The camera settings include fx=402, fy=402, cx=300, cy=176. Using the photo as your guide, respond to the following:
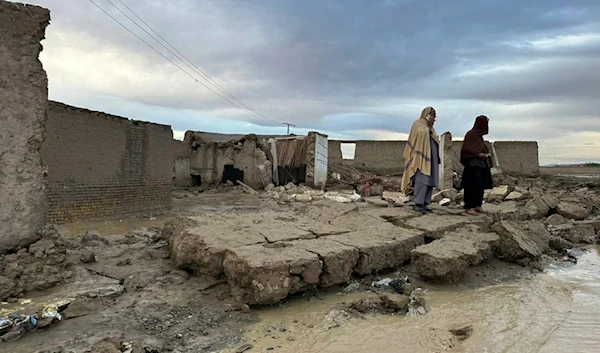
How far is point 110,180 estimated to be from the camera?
8172mm

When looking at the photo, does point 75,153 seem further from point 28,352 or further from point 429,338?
point 429,338

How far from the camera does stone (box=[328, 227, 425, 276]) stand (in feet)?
12.1

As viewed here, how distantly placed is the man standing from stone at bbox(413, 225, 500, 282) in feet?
5.89

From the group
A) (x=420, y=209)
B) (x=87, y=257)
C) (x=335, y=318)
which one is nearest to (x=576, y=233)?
(x=420, y=209)

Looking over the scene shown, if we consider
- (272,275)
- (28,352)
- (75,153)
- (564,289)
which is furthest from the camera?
(75,153)

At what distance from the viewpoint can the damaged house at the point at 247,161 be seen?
52.2ft

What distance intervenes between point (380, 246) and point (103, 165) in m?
6.29

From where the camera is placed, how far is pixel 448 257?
366 cm

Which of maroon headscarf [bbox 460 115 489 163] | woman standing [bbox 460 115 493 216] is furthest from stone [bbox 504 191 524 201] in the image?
maroon headscarf [bbox 460 115 489 163]

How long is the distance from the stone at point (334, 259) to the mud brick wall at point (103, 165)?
5.45 meters

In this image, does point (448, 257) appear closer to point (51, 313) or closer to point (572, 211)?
point (51, 313)

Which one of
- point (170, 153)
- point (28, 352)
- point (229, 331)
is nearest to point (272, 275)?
point (229, 331)

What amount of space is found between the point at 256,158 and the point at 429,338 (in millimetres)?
13749

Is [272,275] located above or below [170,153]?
below
